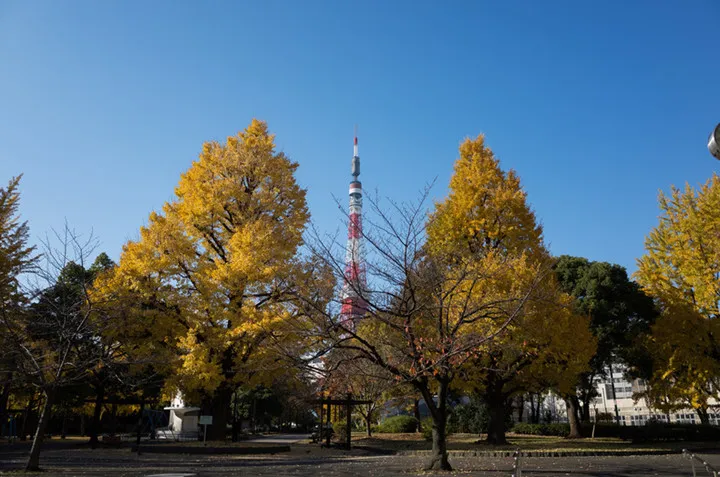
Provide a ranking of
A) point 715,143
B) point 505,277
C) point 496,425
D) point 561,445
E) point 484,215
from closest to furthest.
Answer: point 715,143, point 505,277, point 561,445, point 496,425, point 484,215

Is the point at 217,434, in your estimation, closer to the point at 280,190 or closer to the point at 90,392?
the point at 280,190

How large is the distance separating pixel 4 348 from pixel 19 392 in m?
14.6

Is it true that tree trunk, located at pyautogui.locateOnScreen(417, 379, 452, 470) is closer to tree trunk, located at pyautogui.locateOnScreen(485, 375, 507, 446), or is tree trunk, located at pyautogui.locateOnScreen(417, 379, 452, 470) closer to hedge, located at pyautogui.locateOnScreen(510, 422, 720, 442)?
tree trunk, located at pyautogui.locateOnScreen(485, 375, 507, 446)

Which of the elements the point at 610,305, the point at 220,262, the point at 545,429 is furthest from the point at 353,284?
the point at 545,429

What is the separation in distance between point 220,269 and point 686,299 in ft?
60.8

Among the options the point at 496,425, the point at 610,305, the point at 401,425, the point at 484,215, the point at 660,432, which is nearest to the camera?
the point at 496,425

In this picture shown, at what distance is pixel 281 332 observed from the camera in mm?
17469

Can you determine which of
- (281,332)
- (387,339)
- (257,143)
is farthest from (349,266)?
(257,143)

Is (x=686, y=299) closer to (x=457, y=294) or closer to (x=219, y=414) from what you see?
(x=457, y=294)

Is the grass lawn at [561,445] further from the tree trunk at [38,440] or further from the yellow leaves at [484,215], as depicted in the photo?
the tree trunk at [38,440]

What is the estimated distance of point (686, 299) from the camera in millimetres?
19750

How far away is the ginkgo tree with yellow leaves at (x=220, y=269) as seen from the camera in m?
17.8

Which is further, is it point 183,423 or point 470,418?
point 183,423

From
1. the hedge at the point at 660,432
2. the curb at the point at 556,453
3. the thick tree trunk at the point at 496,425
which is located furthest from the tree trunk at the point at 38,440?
the hedge at the point at 660,432
